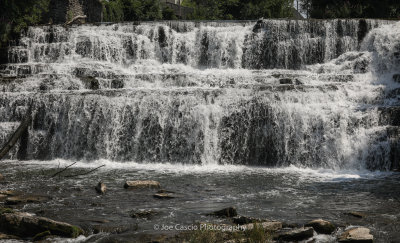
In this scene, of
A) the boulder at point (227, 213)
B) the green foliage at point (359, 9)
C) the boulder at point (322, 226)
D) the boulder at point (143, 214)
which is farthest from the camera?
the green foliage at point (359, 9)

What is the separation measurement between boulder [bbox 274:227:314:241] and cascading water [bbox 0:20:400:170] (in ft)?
30.5

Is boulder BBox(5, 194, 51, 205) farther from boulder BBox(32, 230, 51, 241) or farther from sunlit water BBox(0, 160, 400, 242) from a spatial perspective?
boulder BBox(32, 230, 51, 241)

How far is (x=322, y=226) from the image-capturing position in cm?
807

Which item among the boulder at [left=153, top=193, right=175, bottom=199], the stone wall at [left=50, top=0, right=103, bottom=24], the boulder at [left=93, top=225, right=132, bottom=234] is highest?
the stone wall at [left=50, top=0, right=103, bottom=24]

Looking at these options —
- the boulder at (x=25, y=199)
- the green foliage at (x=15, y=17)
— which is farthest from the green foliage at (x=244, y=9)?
the boulder at (x=25, y=199)

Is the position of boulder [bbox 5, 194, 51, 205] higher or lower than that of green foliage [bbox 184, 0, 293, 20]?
lower

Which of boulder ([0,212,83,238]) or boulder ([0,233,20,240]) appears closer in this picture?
boulder ([0,233,20,240])

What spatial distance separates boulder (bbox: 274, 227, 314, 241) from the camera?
24.5 feet

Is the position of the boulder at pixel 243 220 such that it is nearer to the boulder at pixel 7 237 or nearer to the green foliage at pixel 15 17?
the boulder at pixel 7 237

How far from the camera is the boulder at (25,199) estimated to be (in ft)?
32.3

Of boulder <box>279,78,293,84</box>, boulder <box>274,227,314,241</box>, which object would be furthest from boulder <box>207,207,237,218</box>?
boulder <box>279,78,293,84</box>

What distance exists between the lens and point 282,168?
54.5 feet

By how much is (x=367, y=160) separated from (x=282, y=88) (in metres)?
4.43

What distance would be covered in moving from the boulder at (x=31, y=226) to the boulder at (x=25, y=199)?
7.40 feet
